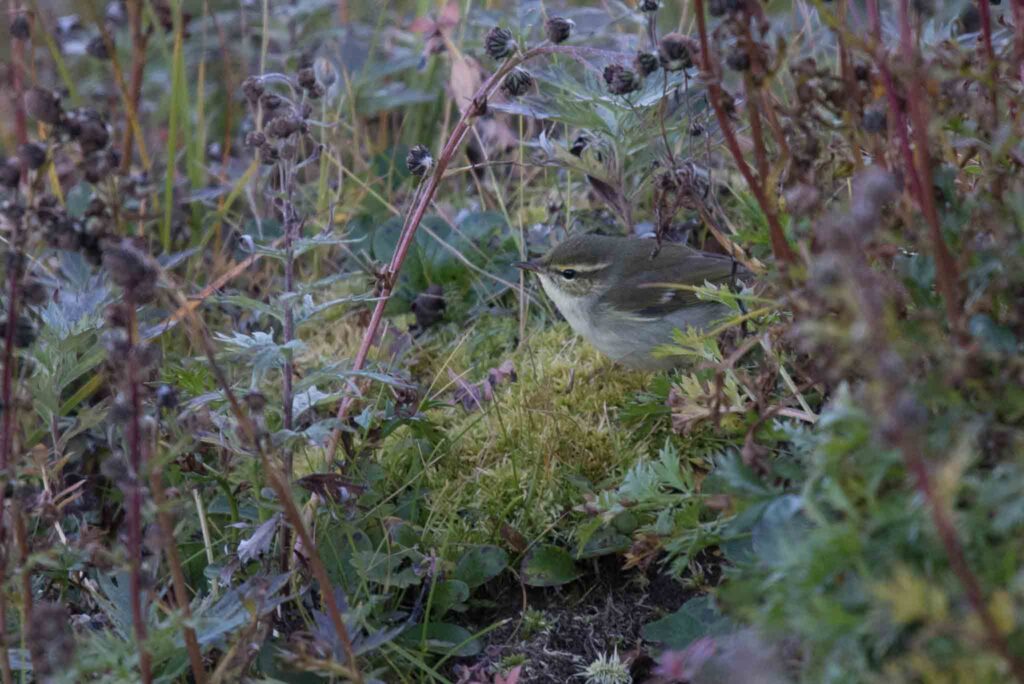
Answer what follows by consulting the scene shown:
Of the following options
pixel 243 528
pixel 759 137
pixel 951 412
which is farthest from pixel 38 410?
pixel 951 412

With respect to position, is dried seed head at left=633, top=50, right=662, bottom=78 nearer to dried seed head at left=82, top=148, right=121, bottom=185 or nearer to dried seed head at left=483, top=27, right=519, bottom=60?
Answer: dried seed head at left=483, top=27, right=519, bottom=60

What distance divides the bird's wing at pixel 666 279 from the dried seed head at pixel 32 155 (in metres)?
2.37

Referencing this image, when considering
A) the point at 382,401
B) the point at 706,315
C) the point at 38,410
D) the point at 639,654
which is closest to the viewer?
the point at 639,654

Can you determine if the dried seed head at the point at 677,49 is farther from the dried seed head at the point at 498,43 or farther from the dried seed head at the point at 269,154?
the dried seed head at the point at 269,154

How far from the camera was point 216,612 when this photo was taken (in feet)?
8.19

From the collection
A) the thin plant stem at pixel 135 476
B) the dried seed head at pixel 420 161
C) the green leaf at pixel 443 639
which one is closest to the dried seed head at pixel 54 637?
the thin plant stem at pixel 135 476

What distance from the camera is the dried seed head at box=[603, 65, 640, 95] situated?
3090 millimetres

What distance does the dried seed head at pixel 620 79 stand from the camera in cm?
309

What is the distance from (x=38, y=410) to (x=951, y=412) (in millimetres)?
2409

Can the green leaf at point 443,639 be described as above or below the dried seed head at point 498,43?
below

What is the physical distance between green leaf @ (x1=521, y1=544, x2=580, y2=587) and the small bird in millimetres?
997

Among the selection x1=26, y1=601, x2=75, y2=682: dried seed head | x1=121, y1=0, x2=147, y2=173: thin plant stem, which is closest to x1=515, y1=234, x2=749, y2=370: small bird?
x1=121, y1=0, x2=147, y2=173: thin plant stem

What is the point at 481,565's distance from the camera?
10.3 feet

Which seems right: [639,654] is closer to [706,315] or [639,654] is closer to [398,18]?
[706,315]
